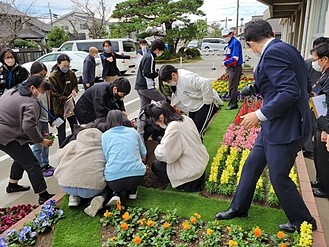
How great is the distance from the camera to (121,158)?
2824mm

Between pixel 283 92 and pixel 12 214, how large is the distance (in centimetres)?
287

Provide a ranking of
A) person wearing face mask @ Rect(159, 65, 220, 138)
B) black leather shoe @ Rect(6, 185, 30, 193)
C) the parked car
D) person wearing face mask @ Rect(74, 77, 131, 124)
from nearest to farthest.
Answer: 1. person wearing face mask @ Rect(74, 77, 131, 124)
2. black leather shoe @ Rect(6, 185, 30, 193)
3. person wearing face mask @ Rect(159, 65, 220, 138)
4. the parked car

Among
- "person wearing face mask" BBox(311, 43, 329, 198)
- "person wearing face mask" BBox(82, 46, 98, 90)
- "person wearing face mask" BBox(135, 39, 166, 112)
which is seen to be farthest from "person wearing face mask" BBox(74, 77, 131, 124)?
"person wearing face mask" BBox(82, 46, 98, 90)

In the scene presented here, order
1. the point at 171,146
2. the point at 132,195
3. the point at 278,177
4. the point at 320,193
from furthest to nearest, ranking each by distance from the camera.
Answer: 1. the point at 320,193
2. the point at 132,195
3. the point at 171,146
4. the point at 278,177

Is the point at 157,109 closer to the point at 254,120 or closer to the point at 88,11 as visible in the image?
the point at 254,120

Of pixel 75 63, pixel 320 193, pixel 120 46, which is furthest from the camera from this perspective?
pixel 120 46

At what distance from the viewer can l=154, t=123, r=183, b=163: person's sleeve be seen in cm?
287

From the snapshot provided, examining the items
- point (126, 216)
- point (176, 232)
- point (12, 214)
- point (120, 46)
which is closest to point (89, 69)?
point (12, 214)

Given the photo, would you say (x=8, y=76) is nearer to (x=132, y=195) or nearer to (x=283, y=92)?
(x=132, y=195)

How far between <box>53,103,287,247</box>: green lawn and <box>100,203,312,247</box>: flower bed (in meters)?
0.10

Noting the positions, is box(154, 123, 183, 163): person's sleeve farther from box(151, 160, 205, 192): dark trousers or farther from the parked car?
the parked car

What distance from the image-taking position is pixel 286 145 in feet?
6.80

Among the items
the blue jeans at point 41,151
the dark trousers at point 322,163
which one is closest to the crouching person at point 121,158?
the blue jeans at point 41,151

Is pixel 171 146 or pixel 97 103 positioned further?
pixel 97 103
